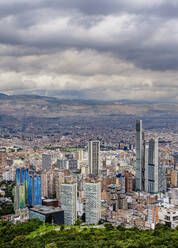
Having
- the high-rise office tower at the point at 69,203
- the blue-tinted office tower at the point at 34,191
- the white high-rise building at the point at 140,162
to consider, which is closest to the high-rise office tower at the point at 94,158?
the white high-rise building at the point at 140,162

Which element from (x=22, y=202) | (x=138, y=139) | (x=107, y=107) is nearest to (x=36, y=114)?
(x=107, y=107)

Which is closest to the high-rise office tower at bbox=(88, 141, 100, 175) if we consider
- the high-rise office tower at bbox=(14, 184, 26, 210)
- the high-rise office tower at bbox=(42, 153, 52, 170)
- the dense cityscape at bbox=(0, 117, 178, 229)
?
the dense cityscape at bbox=(0, 117, 178, 229)

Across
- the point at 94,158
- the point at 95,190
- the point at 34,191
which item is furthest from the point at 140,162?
the point at 95,190

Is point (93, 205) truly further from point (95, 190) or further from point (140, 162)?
point (140, 162)

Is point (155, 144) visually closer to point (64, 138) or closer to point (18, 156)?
point (18, 156)

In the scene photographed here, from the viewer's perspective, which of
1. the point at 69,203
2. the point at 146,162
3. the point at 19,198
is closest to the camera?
the point at 69,203

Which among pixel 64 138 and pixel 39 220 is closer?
pixel 39 220

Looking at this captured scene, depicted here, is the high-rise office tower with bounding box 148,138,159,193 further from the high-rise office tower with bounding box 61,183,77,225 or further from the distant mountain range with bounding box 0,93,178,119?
the distant mountain range with bounding box 0,93,178,119
